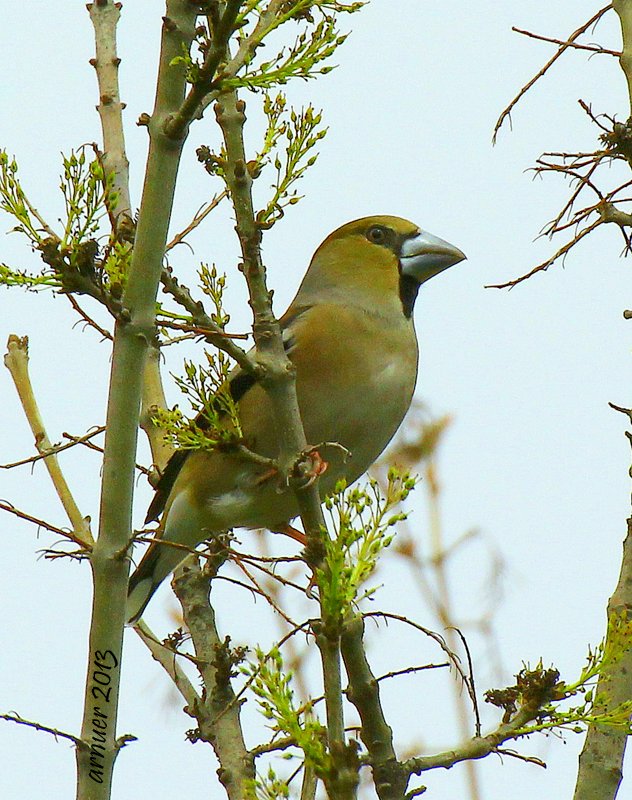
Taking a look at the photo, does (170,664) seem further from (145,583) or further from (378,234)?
(378,234)

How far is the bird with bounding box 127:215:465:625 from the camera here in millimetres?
4434

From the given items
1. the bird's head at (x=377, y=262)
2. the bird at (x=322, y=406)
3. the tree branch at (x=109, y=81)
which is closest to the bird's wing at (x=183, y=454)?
the bird at (x=322, y=406)

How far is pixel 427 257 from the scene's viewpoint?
5129 millimetres

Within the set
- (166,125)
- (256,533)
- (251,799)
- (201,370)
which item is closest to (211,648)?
(256,533)

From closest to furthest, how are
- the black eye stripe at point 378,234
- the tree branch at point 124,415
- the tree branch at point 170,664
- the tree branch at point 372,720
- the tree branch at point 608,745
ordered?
the tree branch at point 124,415 → the tree branch at point 372,720 → the tree branch at point 608,745 → the tree branch at point 170,664 → the black eye stripe at point 378,234

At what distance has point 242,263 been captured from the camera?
2.91 m

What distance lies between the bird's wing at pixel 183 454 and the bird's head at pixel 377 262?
203 millimetres

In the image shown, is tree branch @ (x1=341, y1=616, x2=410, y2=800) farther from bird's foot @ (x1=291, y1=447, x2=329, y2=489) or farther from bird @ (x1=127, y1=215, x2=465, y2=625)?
bird @ (x1=127, y1=215, x2=465, y2=625)

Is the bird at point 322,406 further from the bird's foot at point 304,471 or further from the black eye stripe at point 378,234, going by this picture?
the bird's foot at point 304,471

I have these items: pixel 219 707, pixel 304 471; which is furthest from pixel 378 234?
pixel 304 471

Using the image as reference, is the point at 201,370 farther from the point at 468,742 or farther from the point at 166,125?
the point at 468,742

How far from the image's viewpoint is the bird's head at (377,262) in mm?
4988

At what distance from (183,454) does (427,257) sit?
1275mm

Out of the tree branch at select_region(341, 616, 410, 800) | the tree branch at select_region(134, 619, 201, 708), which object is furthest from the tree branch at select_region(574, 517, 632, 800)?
the tree branch at select_region(134, 619, 201, 708)
